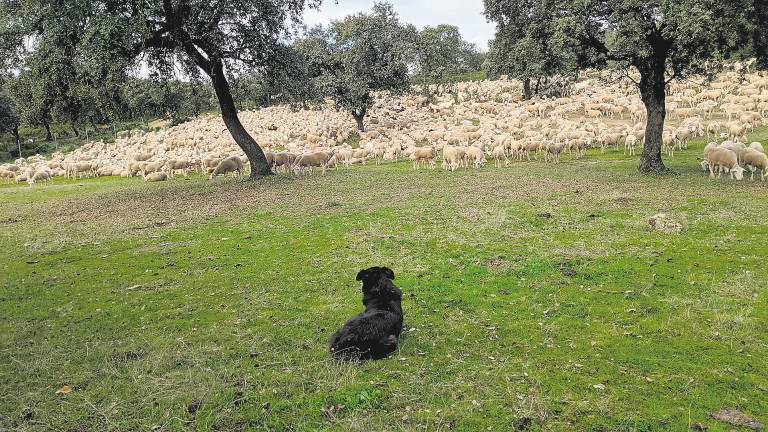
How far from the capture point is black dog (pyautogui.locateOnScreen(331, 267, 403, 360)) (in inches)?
237

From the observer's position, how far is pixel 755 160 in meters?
17.4

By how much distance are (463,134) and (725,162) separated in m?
19.1

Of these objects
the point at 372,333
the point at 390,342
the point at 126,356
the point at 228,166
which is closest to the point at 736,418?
the point at 390,342

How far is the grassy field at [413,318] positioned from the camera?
507 cm

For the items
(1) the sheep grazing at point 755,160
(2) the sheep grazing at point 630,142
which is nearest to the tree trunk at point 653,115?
(1) the sheep grazing at point 755,160

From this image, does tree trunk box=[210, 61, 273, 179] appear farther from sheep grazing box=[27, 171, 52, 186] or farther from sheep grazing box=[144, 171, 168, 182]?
sheep grazing box=[27, 171, 52, 186]

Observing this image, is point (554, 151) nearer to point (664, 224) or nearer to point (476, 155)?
point (476, 155)

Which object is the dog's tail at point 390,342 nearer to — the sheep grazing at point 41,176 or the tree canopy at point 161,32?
the tree canopy at point 161,32

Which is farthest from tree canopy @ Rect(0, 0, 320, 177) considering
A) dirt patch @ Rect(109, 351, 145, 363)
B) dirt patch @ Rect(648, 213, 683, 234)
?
dirt patch @ Rect(648, 213, 683, 234)

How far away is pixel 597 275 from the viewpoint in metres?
8.72

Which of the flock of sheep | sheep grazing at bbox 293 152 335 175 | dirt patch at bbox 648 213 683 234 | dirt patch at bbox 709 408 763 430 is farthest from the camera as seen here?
the flock of sheep

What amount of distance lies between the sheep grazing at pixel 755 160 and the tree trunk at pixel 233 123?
2016 centimetres

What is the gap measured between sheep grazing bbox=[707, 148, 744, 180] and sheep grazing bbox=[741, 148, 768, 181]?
0.97 feet

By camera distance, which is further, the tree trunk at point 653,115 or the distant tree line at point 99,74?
the tree trunk at point 653,115
